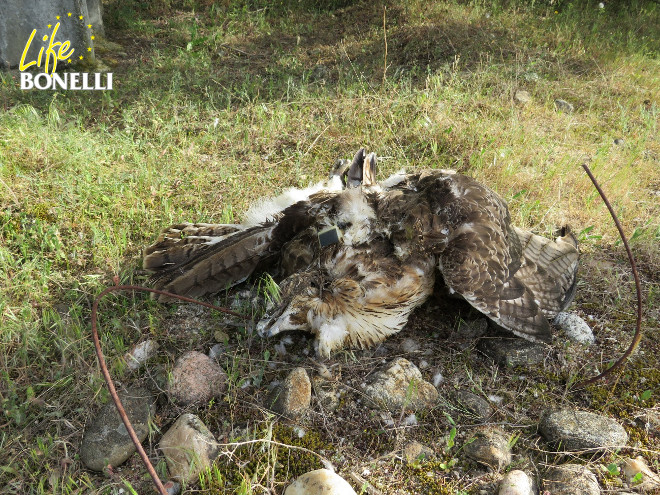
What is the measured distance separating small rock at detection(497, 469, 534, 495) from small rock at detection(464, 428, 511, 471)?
0.07m

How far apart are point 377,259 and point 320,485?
1244 mm

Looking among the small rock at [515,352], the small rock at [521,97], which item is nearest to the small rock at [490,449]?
the small rock at [515,352]

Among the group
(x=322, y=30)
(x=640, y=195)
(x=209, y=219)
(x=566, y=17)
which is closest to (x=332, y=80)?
(x=322, y=30)

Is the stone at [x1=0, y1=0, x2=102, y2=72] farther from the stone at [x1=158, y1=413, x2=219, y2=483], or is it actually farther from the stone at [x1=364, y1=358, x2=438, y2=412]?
the stone at [x1=364, y1=358, x2=438, y2=412]

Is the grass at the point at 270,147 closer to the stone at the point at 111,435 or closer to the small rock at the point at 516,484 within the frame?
the stone at the point at 111,435

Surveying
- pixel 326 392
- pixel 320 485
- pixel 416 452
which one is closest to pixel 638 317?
pixel 416 452

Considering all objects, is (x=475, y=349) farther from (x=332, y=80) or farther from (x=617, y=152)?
(x=332, y=80)

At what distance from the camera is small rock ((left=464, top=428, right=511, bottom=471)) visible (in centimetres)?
230

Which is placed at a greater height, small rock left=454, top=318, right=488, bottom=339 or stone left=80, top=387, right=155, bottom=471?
small rock left=454, top=318, right=488, bottom=339

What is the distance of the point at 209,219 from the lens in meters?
3.68

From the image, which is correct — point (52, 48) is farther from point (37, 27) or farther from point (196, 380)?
point (196, 380)

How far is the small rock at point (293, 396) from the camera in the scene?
2.43 metres

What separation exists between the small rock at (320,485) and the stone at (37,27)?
5.69m

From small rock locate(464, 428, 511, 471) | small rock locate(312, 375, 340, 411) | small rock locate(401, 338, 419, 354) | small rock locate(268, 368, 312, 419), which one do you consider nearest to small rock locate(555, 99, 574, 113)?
small rock locate(401, 338, 419, 354)
